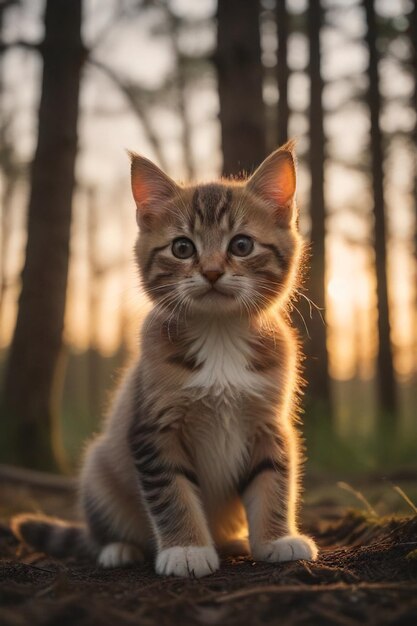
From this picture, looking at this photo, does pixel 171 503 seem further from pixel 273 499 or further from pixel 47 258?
pixel 47 258

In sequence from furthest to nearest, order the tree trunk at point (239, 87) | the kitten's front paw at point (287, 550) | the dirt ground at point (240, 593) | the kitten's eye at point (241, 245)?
the tree trunk at point (239, 87), the kitten's eye at point (241, 245), the kitten's front paw at point (287, 550), the dirt ground at point (240, 593)

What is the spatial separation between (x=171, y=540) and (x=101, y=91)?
9160 millimetres

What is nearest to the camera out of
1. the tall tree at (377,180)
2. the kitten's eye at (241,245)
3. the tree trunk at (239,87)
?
the kitten's eye at (241,245)

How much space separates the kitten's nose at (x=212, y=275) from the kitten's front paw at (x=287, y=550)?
3.68 feet

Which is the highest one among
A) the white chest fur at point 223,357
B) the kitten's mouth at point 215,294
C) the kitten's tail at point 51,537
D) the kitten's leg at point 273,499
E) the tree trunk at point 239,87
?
the tree trunk at point 239,87

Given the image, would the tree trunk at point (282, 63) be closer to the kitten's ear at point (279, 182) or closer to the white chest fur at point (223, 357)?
the kitten's ear at point (279, 182)

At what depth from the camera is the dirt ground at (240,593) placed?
5.96 ft

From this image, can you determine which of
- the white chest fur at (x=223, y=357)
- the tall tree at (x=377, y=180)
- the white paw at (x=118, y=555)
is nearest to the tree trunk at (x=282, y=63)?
the tall tree at (x=377, y=180)

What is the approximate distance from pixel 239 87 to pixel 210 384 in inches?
129

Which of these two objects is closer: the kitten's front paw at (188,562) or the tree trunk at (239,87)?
the kitten's front paw at (188,562)

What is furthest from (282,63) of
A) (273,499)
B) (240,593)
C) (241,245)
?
(240,593)

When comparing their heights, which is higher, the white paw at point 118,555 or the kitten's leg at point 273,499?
the kitten's leg at point 273,499

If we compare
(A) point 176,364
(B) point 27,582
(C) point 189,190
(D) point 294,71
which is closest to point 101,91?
(D) point 294,71

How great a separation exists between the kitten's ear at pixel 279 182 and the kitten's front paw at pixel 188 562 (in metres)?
1.56
